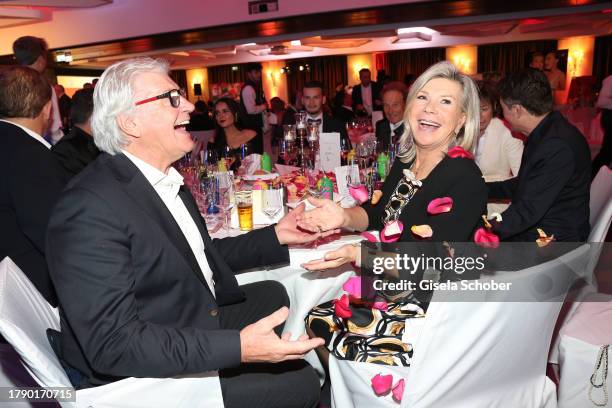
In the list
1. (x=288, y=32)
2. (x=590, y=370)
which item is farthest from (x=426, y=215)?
(x=288, y=32)

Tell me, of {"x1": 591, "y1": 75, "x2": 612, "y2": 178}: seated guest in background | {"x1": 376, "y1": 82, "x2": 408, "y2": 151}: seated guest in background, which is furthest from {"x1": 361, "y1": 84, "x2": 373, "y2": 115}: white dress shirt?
{"x1": 376, "y1": 82, "x2": 408, "y2": 151}: seated guest in background

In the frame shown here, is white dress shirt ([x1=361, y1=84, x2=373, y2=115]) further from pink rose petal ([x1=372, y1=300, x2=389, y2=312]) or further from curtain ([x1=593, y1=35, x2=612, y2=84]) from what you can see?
pink rose petal ([x1=372, y1=300, x2=389, y2=312])

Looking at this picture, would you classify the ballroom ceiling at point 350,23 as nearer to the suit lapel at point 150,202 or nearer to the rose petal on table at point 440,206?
the rose petal on table at point 440,206

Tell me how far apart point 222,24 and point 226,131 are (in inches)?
137

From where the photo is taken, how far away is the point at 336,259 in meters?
1.86

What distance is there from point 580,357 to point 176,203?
1.72 metres

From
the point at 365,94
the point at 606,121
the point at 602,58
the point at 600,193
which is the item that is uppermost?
the point at 602,58

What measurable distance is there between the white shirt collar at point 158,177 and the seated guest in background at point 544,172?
5.13 feet

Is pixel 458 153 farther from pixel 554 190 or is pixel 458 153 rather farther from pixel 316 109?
pixel 316 109

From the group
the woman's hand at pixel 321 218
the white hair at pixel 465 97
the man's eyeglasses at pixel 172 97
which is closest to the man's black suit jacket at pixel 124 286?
the man's eyeglasses at pixel 172 97

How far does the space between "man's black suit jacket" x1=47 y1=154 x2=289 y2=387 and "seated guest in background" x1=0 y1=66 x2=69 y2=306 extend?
2.69ft

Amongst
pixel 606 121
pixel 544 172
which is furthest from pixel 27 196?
pixel 606 121

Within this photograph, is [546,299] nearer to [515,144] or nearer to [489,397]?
[489,397]

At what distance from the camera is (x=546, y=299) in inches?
55.6
